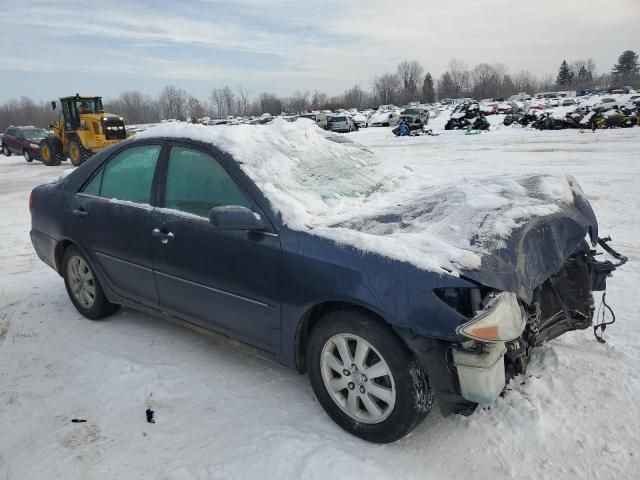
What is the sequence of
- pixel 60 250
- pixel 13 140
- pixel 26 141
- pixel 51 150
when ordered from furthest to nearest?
pixel 13 140 → pixel 26 141 → pixel 51 150 → pixel 60 250

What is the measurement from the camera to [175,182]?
343 centimetres

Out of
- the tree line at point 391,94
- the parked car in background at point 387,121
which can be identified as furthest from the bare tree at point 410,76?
the parked car in background at point 387,121

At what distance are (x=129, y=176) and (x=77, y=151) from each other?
1723 cm

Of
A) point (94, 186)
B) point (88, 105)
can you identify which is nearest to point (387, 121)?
point (88, 105)

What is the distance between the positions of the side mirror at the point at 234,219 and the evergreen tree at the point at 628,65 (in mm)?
125424

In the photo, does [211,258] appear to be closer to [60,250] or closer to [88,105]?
[60,250]

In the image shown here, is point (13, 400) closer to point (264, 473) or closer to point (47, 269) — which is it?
point (264, 473)

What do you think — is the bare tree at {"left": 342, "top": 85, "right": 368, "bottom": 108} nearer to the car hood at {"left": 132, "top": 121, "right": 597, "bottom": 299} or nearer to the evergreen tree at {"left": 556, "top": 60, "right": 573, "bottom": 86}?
the evergreen tree at {"left": 556, "top": 60, "right": 573, "bottom": 86}

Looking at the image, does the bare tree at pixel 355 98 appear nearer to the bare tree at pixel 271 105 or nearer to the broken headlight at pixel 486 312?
the bare tree at pixel 271 105

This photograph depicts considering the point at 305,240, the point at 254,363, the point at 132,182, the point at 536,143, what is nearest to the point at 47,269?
the point at 132,182

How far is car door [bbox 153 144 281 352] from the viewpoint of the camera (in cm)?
288

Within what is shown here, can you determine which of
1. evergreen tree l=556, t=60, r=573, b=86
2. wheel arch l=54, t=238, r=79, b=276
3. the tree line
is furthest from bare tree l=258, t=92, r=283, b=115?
wheel arch l=54, t=238, r=79, b=276

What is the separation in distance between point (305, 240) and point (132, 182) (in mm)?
1785

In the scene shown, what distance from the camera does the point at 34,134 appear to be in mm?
22875
